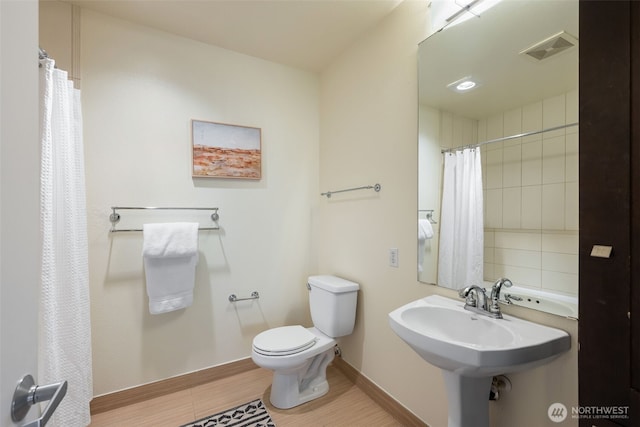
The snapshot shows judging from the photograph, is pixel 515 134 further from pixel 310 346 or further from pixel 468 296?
pixel 310 346

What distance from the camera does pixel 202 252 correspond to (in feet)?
6.81

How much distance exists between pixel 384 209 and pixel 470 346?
1.02 m

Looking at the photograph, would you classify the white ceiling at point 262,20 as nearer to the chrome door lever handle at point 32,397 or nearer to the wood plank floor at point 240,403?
A: the chrome door lever handle at point 32,397

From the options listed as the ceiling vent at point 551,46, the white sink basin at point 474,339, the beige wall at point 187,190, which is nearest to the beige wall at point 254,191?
the beige wall at point 187,190

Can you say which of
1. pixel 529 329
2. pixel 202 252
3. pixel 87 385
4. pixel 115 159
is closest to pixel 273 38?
pixel 115 159

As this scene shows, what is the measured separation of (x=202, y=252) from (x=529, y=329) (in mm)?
1942

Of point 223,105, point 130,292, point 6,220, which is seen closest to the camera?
point 6,220

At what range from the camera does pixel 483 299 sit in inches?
50.1

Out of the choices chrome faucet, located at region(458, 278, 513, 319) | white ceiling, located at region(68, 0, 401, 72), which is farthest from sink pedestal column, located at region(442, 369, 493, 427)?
white ceiling, located at region(68, 0, 401, 72)

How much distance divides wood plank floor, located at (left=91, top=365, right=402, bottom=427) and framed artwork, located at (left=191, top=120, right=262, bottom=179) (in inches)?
60.0

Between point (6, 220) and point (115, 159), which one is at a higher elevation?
point (115, 159)

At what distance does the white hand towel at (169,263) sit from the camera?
1802 mm

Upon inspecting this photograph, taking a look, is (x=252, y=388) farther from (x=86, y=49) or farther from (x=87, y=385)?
(x=86, y=49)

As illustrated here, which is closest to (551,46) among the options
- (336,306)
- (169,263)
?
(336,306)
